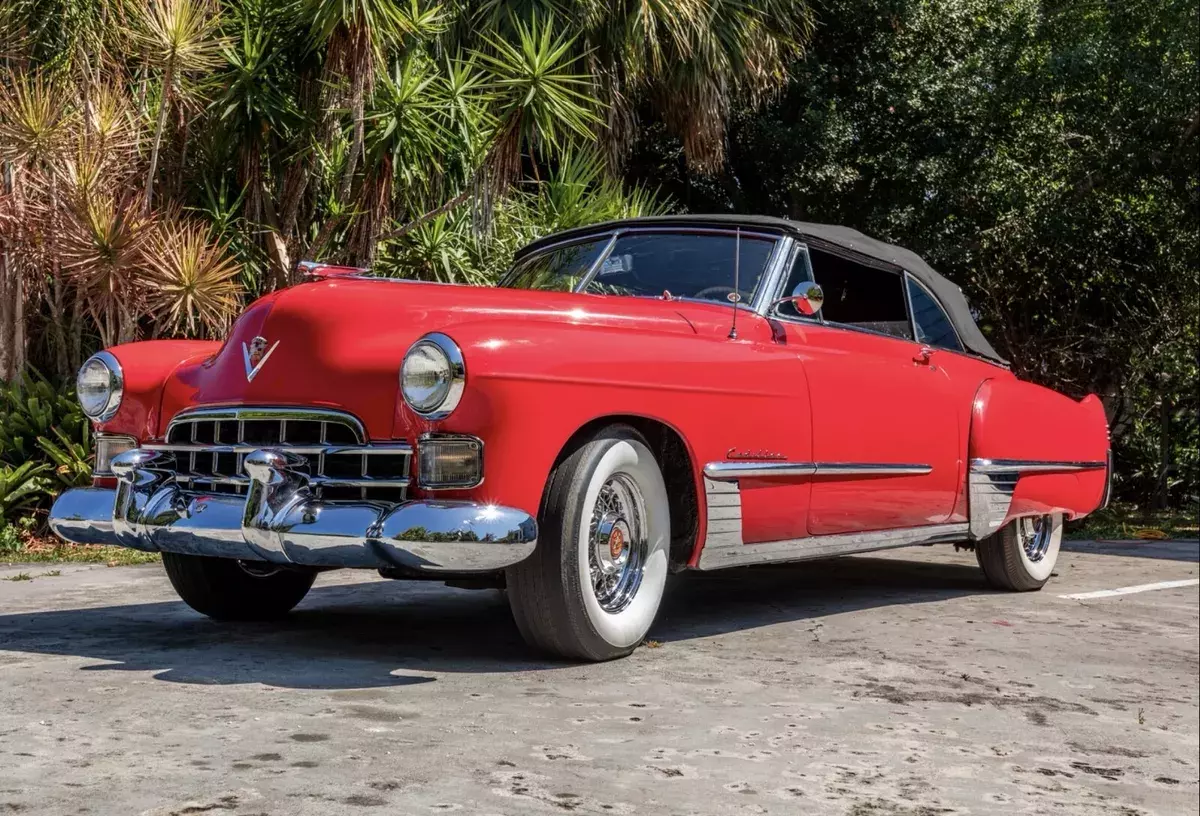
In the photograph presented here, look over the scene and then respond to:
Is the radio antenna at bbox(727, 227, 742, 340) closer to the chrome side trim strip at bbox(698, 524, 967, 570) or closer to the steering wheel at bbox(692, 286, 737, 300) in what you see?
the steering wheel at bbox(692, 286, 737, 300)

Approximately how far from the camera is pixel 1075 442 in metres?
7.48

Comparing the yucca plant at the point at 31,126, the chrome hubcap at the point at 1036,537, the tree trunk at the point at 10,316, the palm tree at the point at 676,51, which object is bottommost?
the chrome hubcap at the point at 1036,537

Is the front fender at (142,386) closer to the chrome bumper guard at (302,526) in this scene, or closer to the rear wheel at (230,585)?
the chrome bumper guard at (302,526)

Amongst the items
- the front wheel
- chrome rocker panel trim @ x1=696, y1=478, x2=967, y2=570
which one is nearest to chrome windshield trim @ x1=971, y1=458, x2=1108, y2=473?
chrome rocker panel trim @ x1=696, y1=478, x2=967, y2=570

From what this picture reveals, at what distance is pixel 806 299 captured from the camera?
18.6ft

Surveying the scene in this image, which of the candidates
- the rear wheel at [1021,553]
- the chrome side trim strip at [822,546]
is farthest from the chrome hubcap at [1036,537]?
the chrome side trim strip at [822,546]

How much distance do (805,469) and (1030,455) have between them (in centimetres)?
193

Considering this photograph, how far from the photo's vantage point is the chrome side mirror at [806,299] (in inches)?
223

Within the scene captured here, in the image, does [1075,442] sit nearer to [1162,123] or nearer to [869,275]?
[869,275]

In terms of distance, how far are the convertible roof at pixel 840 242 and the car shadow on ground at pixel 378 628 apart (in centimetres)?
133

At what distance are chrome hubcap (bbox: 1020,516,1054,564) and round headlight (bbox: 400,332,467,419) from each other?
4.02 metres

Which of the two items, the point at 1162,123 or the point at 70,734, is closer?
the point at 70,734

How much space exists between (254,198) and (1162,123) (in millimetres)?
8619

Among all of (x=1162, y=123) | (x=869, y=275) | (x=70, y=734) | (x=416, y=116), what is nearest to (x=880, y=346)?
(x=869, y=275)
